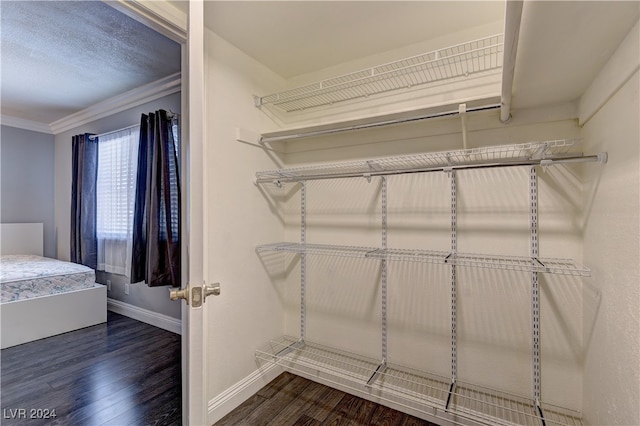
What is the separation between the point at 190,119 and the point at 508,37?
1.03 m

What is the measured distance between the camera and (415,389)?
5.30 ft

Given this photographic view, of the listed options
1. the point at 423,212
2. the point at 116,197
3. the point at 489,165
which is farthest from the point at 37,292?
the point at 489,165

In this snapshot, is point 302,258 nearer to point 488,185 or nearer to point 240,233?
point 240,233

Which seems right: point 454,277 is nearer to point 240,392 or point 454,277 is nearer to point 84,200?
point 240,392

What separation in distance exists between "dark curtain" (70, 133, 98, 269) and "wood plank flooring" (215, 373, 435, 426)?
234 cm

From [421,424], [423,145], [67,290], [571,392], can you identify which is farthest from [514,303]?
[67,290]

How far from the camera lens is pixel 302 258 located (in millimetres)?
2121

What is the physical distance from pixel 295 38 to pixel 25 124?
305 cm

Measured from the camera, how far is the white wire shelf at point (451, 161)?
4.00 ft

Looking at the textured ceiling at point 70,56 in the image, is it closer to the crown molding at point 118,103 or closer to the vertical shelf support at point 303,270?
the crown molding at point 118,103

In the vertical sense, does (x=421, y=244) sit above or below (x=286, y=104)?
below

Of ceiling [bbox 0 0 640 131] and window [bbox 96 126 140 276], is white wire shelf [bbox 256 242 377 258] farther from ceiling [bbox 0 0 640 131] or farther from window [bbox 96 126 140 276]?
window [bbox 96 126 140 276]

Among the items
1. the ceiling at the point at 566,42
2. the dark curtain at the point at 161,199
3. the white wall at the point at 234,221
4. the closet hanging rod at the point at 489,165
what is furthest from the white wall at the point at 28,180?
the ceiling at the point at 566,42

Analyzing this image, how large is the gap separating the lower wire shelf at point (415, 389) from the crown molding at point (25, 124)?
3205 millimetres
